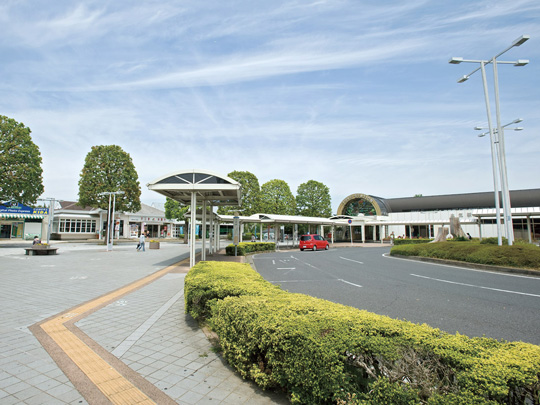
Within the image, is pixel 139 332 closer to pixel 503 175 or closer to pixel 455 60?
pixel 455 60

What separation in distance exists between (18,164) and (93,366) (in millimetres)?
30484

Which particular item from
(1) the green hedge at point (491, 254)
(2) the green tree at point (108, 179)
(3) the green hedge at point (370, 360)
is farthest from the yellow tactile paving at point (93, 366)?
(2) the green tree at point (108, 179)

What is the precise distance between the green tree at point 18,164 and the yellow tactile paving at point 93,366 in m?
27.2

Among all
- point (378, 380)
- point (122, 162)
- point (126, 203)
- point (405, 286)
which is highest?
point (122, 162)

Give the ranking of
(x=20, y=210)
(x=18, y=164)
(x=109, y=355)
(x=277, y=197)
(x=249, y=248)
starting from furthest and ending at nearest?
(x=277, y=197), (x=20, y=210), (x=18, y=164), (x=249, y=248), (x=109, y=355)

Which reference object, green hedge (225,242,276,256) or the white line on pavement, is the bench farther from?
the white line on pavement

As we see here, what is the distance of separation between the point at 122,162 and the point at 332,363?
129 ft

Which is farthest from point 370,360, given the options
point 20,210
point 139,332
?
point 20,210

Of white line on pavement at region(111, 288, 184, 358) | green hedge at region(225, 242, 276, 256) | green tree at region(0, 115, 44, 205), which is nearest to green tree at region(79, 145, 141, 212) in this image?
green tree at region(0, 115, 44, 205)

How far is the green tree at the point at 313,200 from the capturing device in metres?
53.8

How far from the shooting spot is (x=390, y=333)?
2916 millimetres

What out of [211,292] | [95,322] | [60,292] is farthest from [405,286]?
[60,292]

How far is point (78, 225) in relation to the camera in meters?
44.2

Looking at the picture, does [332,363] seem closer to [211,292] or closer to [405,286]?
[211,292]
